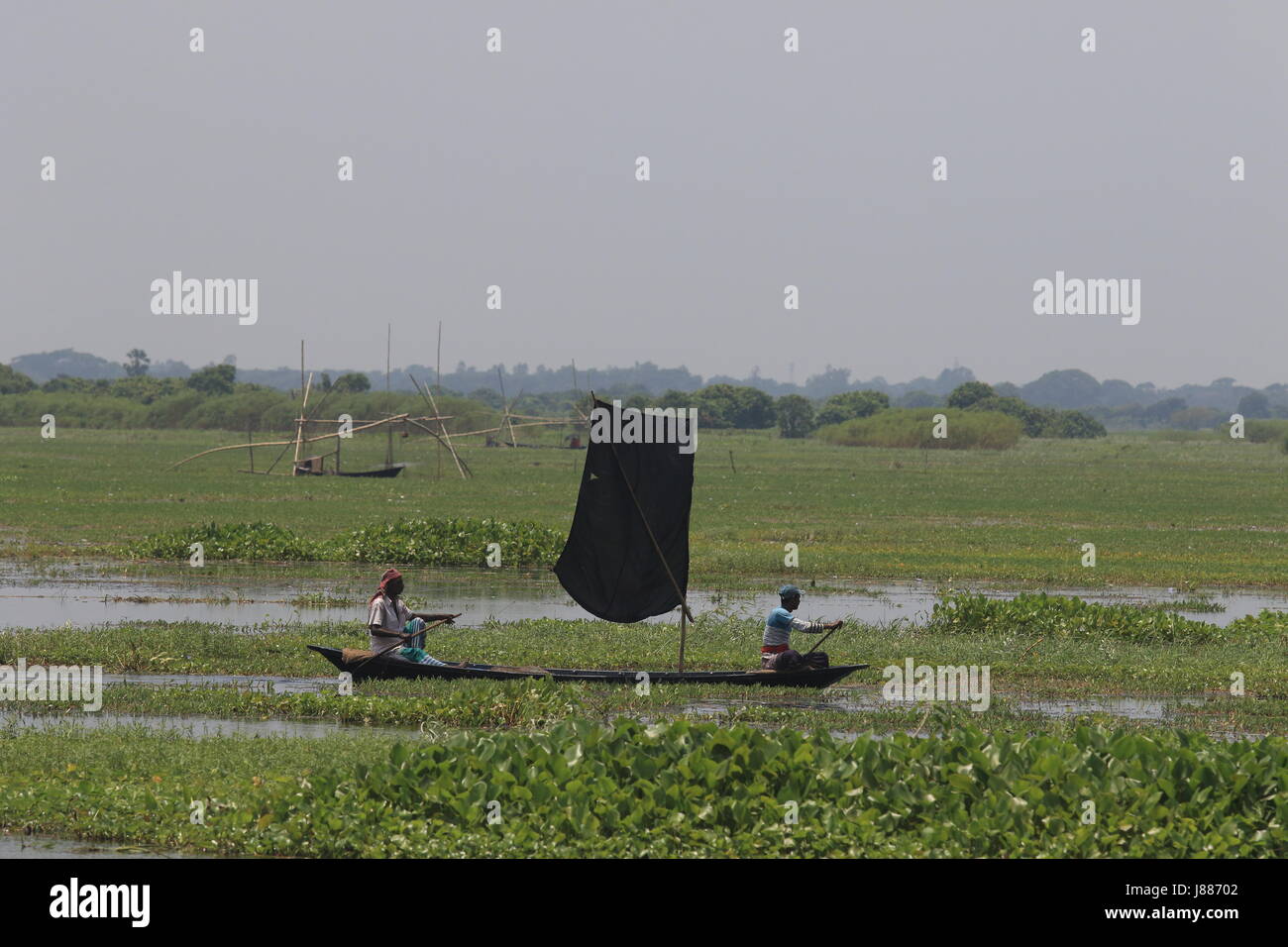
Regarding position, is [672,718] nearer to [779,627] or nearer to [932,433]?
[779,627]

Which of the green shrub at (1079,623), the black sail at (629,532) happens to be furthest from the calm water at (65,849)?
the green shrub at (1079,623)

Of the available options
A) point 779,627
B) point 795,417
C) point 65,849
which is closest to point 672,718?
point 779,627

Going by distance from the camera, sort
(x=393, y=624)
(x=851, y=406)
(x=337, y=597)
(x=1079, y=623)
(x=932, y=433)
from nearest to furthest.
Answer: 1. (x=393, y=624)
2. (x=1079, y=623)
3. (x=337, y=597)
4. (x=932, y=433)
5. (x=851, y=406)

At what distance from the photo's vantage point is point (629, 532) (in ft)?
52.9

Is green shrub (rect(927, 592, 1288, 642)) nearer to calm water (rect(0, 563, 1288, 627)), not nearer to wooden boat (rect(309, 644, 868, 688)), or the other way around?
calm water (rect(0, 563, 1288, 627))

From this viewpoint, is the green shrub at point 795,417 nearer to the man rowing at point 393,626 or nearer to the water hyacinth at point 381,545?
the water hyacinth at point 381,545

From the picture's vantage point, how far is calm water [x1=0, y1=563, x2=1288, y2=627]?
21.2 meters

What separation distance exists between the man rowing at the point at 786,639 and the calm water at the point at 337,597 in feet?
18.0

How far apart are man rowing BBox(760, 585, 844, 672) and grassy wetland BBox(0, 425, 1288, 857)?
388 millimetres

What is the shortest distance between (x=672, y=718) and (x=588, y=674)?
1.57 m

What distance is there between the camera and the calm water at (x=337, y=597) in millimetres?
21234

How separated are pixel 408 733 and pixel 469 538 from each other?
15564 mm
